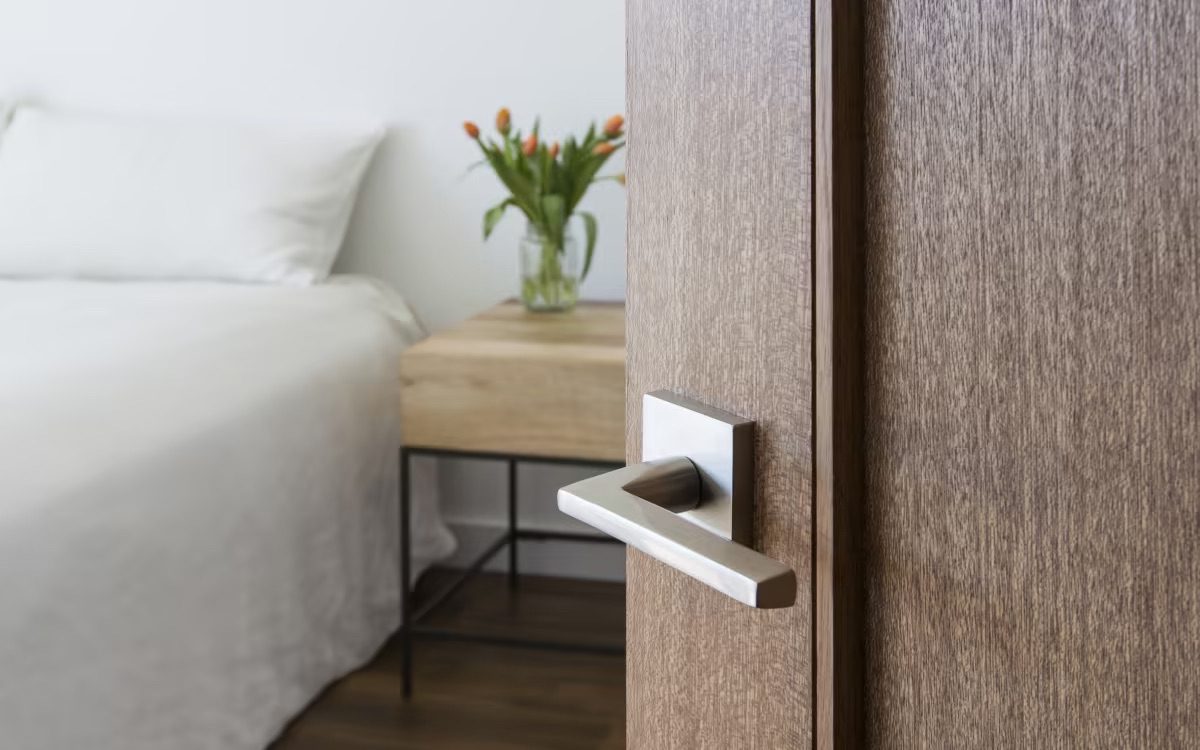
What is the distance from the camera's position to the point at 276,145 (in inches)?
96.7

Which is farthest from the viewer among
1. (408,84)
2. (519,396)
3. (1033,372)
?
(408,84)

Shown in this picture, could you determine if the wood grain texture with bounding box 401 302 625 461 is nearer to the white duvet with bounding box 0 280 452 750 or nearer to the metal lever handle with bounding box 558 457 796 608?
the white duvet with bounding box 0 280 452 750

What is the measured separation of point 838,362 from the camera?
1.24 feet

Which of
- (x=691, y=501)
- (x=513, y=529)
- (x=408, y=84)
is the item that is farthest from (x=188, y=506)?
(x=691, y=501)

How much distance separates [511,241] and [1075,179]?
2.31m

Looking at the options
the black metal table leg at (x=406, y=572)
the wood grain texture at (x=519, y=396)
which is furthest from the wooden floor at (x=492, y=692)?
the wood grain texture at (x=519, y=396)

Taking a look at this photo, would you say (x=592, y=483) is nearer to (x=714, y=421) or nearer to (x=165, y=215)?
(x=714, y=421)

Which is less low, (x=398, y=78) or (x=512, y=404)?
(x=398, y=78)

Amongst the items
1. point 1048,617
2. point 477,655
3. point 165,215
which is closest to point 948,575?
point 1048,617

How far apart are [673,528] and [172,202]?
2206 millimetres

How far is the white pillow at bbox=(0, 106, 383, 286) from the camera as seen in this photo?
7.75ft

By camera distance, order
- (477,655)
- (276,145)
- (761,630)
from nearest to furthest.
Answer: (761,630)
(477,655)
(276,145)

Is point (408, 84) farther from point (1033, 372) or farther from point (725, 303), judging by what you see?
point (1033, 372)

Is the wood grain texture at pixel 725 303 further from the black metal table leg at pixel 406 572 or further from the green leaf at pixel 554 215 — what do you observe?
the green leaf at pixel 554 215
